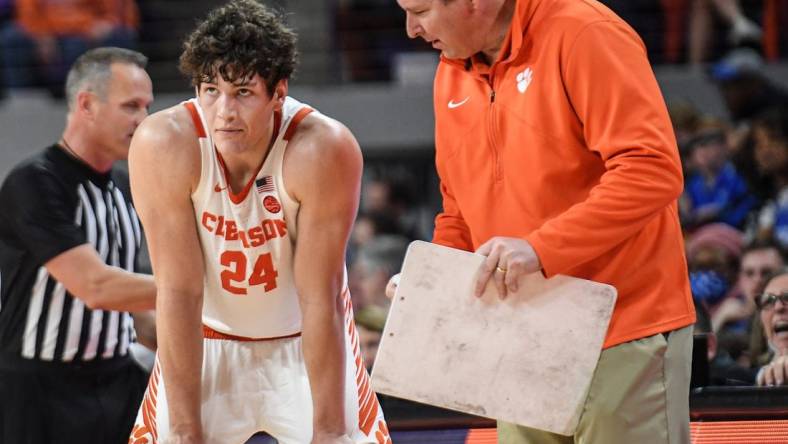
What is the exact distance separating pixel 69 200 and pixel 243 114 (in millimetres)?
1336

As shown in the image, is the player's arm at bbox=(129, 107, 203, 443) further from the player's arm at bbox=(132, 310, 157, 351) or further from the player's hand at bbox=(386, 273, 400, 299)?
the player's arm at bbox=(132, 310, 157, 351)

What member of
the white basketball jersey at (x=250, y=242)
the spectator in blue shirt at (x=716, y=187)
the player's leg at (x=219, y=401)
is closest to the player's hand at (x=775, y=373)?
the white basketball jersey at (x=250, y=242)

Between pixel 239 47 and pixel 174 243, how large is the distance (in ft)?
1.79

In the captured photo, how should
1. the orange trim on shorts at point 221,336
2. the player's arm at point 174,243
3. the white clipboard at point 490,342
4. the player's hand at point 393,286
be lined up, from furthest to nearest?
1. the orange trim on shorts at point 221,336
2. the player's arm at point 174,243
3. the player's hand at point 393,286
4. the white clipboard at point 490,342

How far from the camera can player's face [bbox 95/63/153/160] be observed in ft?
13.6

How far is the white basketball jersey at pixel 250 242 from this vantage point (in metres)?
3.07

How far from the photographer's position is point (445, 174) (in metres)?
3.01

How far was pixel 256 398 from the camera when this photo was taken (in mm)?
3215

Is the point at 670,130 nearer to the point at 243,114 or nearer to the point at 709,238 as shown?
the point at 243,114

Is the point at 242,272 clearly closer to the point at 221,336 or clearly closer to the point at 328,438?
the point at 221,336

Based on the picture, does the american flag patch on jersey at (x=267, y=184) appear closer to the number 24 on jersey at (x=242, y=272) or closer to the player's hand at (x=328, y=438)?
the number 24 on jersey at (x=242, y=272)

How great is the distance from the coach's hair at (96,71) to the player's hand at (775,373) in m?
2.48

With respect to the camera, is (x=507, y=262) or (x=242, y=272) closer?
(x=507, y=262)

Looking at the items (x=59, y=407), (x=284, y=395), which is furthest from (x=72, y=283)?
(x=284, y=395)
